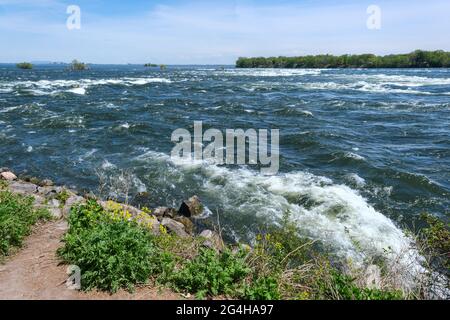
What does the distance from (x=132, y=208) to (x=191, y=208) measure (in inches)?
72.5

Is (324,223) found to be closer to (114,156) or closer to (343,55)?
(114,156)

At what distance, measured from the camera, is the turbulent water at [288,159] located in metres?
9.62

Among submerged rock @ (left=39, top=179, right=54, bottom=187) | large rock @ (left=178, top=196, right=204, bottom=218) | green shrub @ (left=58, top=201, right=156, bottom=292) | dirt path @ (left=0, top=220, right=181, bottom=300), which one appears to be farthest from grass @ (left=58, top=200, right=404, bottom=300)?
submerged rock @ (left=39, top=179, right=54, bottom=187)

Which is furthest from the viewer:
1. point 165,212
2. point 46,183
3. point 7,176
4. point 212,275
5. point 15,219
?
point 46,183

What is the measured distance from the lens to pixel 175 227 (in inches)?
324

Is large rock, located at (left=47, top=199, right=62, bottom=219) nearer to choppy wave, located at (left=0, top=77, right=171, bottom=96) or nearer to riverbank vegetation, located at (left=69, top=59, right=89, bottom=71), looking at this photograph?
choppy wave, located at (left=0, top=77, right=171, bottom=96)

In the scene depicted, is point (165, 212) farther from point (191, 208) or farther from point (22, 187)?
point (22, 187)

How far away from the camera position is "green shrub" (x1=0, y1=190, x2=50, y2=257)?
216 inches

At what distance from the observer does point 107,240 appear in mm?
4938

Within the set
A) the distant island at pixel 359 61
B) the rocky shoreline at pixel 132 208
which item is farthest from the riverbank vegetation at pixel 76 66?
the rocky shoreline at pixel 132 208

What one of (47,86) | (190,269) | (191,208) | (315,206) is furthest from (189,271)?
(47,86)

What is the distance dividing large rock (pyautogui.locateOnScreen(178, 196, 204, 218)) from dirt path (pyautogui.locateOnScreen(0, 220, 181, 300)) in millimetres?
4075
